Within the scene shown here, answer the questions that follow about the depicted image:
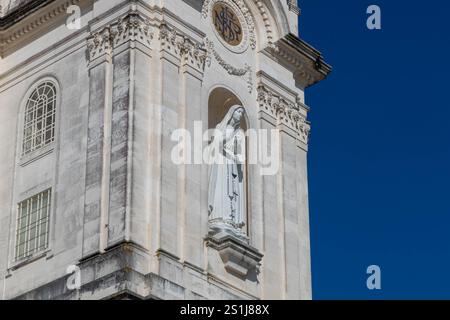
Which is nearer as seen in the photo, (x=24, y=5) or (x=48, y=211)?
(x=48, y=211)

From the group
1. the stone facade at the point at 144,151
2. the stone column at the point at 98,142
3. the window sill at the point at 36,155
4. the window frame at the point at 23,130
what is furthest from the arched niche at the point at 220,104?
the window sill at the point at 36,155

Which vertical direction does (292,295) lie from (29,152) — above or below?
below

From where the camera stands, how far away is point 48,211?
4484 cm

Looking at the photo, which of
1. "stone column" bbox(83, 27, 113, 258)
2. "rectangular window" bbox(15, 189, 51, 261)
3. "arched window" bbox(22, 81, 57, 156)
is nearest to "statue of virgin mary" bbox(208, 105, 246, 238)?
"stone column" bbox(83, 27, 113, 258)

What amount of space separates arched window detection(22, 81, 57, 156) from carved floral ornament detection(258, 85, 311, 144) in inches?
247

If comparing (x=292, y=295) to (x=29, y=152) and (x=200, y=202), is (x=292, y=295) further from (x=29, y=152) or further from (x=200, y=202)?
(x=29, y=152)

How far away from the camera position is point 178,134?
4416 centimetres

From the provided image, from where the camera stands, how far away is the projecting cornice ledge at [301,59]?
49.4 meters

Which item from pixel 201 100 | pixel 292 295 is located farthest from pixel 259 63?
pixel 292 295

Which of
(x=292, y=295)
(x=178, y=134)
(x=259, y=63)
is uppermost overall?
(x=259, y=63)

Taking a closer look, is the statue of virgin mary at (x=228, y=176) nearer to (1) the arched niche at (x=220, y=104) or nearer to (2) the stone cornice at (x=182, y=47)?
(1) the arched niche at (x=220, y=104)

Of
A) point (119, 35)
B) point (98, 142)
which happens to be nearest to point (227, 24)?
point (119, 35)

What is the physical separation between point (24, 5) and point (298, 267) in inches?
443

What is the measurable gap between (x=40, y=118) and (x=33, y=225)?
11.2 feet
